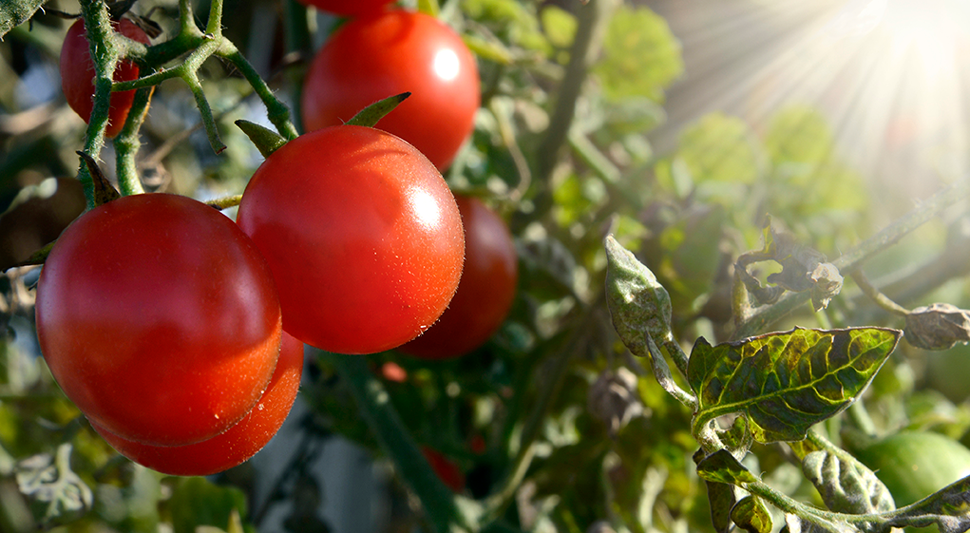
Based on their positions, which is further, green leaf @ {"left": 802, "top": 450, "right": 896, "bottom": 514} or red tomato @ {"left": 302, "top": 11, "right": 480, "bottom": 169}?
red tomato @ {"left": 302, "top": 11, "right": 480, "bottom": 169}

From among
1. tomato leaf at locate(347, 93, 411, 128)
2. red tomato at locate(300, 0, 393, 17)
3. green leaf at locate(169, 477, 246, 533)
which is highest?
tomato leaf at locate(347, 93, 411, 128)

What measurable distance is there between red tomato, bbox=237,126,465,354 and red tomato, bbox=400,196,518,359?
33 centimetres

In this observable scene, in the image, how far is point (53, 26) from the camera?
121cm

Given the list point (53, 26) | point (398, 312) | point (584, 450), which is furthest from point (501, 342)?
point (53, 26)

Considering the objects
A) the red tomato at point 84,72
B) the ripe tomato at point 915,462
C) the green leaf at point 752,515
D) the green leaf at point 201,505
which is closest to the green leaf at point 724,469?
the green leaf at point 752,515

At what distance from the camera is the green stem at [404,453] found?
608 mm

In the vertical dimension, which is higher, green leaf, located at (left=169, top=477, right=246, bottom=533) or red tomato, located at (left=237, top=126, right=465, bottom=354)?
red tomato, located at (left=237, top=126, right=465, bottom=354)

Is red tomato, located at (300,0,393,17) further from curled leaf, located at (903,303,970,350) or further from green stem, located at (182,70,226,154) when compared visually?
curled leaf, located at (903,303,970,350)

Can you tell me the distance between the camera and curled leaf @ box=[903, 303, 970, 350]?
39 centimetres

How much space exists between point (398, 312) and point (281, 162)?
102 millimetres

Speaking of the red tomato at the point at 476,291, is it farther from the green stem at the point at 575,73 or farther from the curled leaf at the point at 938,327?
the curled leaf at the point at 938,327

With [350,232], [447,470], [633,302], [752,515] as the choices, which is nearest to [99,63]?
[350,232]

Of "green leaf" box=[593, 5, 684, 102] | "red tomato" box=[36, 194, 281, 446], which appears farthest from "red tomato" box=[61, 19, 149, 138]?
"green leaf" box=[593, 5, 684, 102]

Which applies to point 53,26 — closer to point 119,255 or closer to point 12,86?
point 12,86
